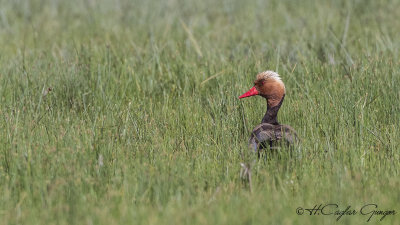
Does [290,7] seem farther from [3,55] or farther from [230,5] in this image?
[3,55]

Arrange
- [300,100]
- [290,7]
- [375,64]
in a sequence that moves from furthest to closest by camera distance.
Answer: [290,7], [375,64], [300,100]

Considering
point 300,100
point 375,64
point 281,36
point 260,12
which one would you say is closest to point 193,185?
point 300,100

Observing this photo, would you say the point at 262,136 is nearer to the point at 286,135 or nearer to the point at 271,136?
the point at 271,136

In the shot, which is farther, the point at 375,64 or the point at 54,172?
the point at 375,64

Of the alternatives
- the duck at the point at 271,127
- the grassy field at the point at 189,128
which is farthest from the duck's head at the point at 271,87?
the grassy field at the point at 189,128

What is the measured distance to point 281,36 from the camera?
8.04m

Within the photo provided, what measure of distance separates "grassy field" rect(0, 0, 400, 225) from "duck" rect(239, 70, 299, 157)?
0.11 metres

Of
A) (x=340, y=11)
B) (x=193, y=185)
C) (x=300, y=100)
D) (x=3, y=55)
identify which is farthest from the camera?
(x=340, y=11)

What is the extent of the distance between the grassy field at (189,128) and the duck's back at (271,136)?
4.2 inches

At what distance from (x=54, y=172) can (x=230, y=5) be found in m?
6.41

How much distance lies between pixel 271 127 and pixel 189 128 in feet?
2.98

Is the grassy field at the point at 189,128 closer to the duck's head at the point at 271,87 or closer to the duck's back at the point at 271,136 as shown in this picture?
the duck's back at the point at 271,136

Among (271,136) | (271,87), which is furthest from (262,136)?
(271,87)

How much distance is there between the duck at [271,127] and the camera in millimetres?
4227
